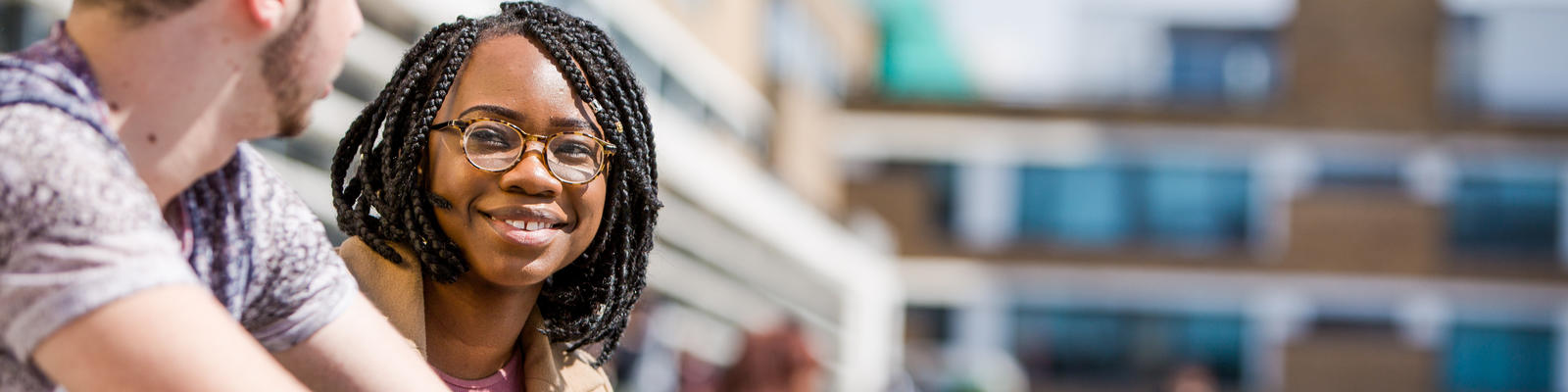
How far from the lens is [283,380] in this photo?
1.26 metres

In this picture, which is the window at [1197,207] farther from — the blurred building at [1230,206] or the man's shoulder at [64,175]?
the man's shoulder at [64,175]

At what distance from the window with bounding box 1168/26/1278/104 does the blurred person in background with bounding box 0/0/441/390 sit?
33103 mm

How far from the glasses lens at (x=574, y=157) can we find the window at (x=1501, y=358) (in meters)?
32.5

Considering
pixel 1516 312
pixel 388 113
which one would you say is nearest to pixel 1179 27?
pixel 1516 312

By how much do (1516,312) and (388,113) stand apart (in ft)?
107

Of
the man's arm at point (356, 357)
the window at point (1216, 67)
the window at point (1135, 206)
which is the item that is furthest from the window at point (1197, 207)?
the man's arm at point (356, 357)

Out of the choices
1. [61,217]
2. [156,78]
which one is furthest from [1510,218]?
[61,217]

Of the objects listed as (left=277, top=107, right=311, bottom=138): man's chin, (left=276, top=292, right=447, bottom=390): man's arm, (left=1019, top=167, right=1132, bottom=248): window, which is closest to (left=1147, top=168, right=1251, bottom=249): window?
(left=1019, top=167, right=1132, bottom=248): window

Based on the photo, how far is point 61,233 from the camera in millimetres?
1174

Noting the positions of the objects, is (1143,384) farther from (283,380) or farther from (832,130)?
(283,380)

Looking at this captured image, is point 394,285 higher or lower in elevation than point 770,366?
higher

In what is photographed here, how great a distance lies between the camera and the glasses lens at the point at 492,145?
2.01m

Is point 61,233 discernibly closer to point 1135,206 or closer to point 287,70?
point 287,70

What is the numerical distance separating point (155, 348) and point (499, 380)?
96 cm
